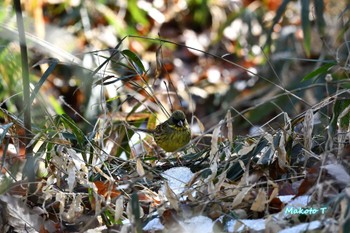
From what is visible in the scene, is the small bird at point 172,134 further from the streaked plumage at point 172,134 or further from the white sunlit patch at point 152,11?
the white sunlit patch at point 152,11

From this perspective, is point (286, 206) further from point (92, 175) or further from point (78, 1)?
point (78, 1)

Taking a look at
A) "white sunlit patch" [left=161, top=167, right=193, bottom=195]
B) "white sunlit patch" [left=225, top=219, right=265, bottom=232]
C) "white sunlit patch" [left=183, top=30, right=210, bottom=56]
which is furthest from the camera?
"white sunlit patch" [left=183, top=30, right=210, bottom=56]

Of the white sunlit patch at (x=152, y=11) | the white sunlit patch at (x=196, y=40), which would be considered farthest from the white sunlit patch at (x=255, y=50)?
the white sunlit patch at (x=152, y=11)

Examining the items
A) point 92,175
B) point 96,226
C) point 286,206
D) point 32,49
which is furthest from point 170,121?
point 32,49

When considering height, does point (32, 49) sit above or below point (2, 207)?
below

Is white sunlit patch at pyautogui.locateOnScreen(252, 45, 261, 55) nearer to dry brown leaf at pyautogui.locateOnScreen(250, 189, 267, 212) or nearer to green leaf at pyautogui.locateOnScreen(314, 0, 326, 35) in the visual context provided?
green leaf at pyautogui.locateOnScreen(314, 0, 326, 35)

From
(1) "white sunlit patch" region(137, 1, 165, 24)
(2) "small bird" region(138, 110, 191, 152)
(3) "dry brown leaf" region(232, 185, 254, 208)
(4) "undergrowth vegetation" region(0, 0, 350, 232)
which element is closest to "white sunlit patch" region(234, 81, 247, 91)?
(1) "white sunlit patch" region(137, 1, 165, 24)

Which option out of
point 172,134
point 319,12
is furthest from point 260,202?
point 172,134

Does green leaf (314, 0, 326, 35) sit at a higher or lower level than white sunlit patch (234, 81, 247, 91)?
higher
